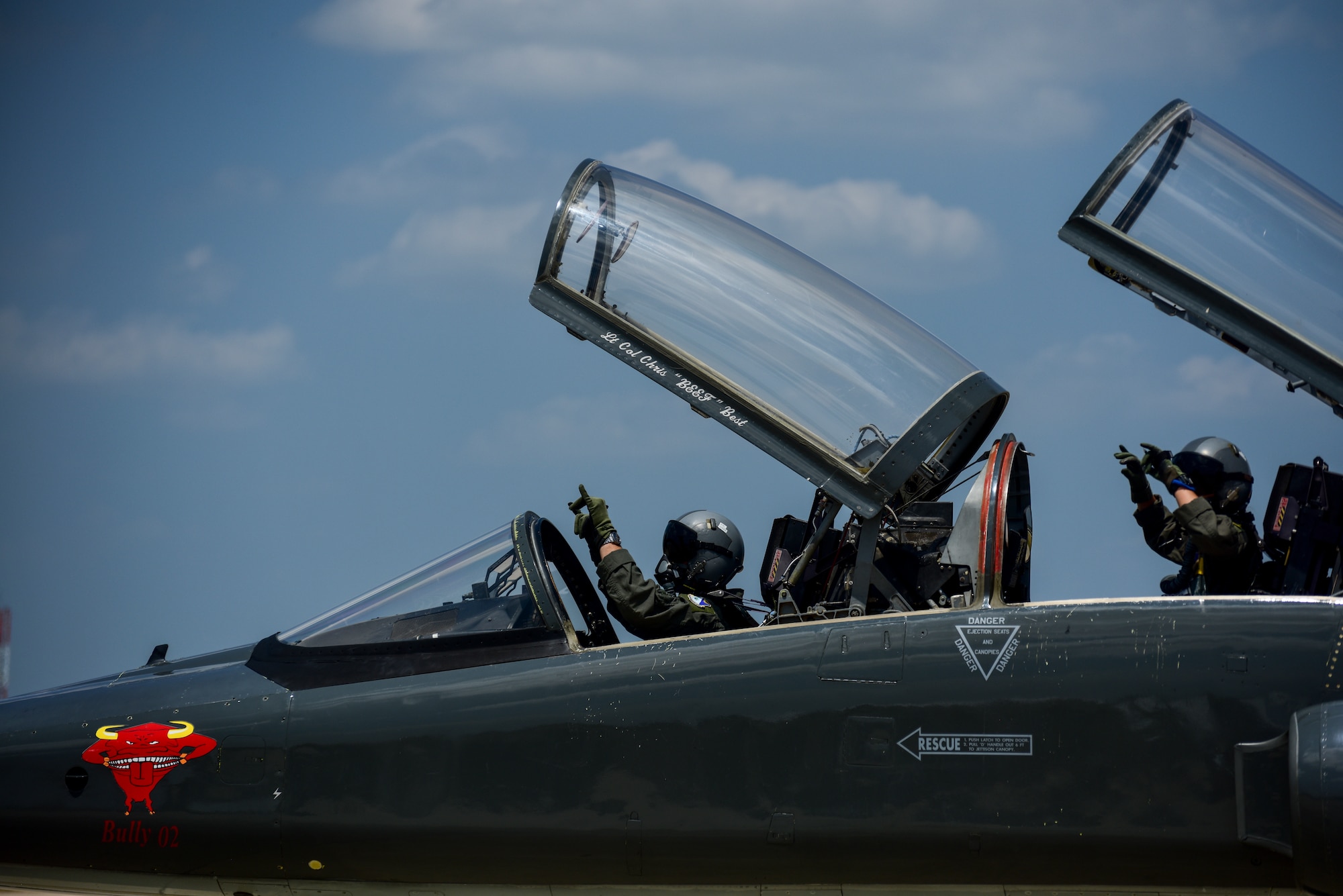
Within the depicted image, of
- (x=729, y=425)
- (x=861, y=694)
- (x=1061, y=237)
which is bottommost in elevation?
(x=861, y=694)

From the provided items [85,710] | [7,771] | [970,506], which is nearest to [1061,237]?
[970,506]

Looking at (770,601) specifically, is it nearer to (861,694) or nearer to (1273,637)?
(861,694)

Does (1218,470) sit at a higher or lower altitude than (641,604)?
higher

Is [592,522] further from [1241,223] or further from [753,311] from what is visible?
[1241,223]

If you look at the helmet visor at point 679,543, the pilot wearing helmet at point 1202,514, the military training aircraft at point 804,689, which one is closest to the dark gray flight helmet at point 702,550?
the helmet visor at point 679,543

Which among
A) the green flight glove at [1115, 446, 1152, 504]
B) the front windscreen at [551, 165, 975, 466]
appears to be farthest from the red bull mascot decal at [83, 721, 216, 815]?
the green flight glove at [1115, 446, 1152, 504]

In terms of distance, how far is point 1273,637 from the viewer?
5090mm

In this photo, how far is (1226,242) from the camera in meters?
5.99

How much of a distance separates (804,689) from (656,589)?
3.60 ft

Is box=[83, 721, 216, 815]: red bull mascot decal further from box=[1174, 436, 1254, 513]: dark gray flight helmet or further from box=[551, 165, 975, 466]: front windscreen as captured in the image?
box=[1174, 436, 1254, 513]: dark gray flight helmet

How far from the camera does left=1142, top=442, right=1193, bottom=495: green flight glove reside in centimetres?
604

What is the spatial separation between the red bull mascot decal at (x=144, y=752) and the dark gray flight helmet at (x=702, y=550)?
9.04 feet

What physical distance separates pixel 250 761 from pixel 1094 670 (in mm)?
3664

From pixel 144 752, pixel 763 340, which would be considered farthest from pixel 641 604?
pixel 144 752
